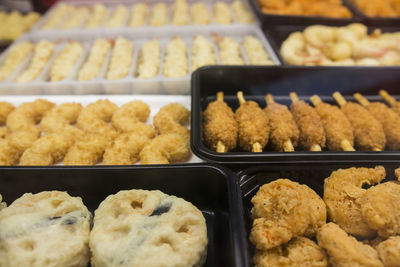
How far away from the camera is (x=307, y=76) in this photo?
2871 mm

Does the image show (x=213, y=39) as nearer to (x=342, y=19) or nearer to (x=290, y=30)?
(x=290, y=30)

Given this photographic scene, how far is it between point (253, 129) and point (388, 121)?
1160 mm

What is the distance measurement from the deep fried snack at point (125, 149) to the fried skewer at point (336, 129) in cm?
151

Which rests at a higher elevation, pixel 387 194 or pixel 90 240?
pixel 387 194

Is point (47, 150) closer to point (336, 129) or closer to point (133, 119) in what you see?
point (133, 119)

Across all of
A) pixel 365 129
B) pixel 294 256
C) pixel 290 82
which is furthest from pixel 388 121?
pixel 294 256

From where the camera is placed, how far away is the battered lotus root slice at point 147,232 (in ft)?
4.50

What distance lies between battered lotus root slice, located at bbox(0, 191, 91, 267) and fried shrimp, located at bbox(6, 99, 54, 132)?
129 centimetres

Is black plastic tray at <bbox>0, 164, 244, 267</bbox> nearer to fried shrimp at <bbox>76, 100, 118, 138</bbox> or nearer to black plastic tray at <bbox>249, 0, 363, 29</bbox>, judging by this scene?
fried shrimp at <bbox>76, 100, 118, 138</bbox>

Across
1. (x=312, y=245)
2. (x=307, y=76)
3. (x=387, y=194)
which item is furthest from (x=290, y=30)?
(x=312, y=245)

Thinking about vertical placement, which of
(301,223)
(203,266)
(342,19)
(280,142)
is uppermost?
(342,19)

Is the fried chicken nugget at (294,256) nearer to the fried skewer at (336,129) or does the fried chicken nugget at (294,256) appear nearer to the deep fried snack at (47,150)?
the fried skewer at (336,129)

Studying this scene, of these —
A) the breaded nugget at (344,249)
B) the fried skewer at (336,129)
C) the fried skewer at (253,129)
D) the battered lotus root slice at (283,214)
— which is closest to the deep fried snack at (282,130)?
the fried skewer at (253,129)

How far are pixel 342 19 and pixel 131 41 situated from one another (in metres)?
2.96
